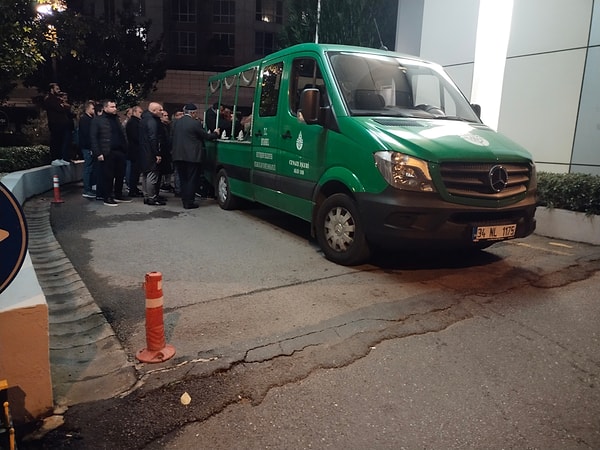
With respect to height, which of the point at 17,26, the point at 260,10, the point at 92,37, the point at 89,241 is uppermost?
the point at 260,10

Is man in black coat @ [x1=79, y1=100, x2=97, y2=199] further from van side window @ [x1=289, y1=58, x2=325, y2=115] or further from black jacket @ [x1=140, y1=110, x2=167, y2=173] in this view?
van side window @ [x1=289, y1=58, x2=325, y2=115]

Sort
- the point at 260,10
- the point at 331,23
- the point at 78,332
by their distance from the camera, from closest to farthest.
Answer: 1. the point at 78,332
2. the point at 331,23
3. the point at 260,10

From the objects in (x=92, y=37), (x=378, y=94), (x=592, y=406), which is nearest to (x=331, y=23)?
(x=92, y=37)

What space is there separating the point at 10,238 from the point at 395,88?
4487 mm

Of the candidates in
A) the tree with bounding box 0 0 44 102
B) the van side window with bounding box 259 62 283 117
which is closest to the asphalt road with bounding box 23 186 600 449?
the van side window with bounding box 259 62 283 117

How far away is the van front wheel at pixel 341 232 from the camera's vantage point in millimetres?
4840

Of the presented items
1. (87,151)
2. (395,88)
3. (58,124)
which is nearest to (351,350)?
(395,88)

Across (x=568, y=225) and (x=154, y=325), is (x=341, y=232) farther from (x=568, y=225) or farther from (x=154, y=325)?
(x=568, y=225)

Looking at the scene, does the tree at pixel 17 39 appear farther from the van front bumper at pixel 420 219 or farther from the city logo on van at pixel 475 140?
the city logo on van at pixel 475 140

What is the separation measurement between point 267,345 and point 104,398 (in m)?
1.10

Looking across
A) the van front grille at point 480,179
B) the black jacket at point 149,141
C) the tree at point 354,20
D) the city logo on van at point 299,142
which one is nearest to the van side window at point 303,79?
the city logo on van at point 299,142

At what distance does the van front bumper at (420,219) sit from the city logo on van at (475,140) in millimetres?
680

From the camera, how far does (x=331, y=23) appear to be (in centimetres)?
1922

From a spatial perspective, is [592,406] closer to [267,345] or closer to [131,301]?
[267,345]
